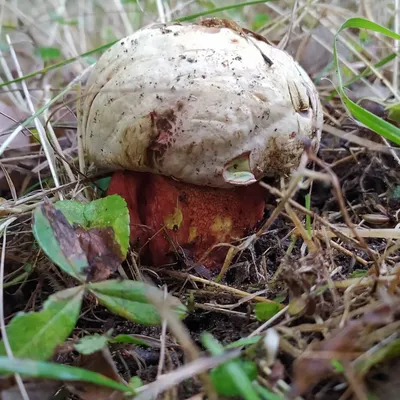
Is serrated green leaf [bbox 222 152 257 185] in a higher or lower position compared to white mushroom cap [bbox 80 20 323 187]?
lower

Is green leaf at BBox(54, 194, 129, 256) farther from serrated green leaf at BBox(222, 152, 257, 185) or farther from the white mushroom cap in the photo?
serrated green leaf at BBox(222, 152, 257, 185)

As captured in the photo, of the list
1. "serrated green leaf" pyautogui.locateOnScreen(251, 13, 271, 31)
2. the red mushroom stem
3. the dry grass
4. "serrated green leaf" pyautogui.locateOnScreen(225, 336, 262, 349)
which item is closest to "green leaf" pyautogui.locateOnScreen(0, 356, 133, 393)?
the dry grass

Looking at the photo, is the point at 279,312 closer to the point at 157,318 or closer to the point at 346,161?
the point at 157,318

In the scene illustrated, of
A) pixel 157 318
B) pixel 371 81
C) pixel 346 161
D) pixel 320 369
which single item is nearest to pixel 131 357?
pixel 157 318

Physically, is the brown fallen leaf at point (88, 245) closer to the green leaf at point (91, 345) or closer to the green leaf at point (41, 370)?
the green leaf at point (91, 345)

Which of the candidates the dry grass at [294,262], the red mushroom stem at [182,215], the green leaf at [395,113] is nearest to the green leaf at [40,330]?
the dry grass at [294,262]

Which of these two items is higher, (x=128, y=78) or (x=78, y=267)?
(x=128, y=78)

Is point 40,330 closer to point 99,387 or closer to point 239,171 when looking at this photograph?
point 99,387

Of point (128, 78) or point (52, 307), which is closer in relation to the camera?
point (52, 307)
